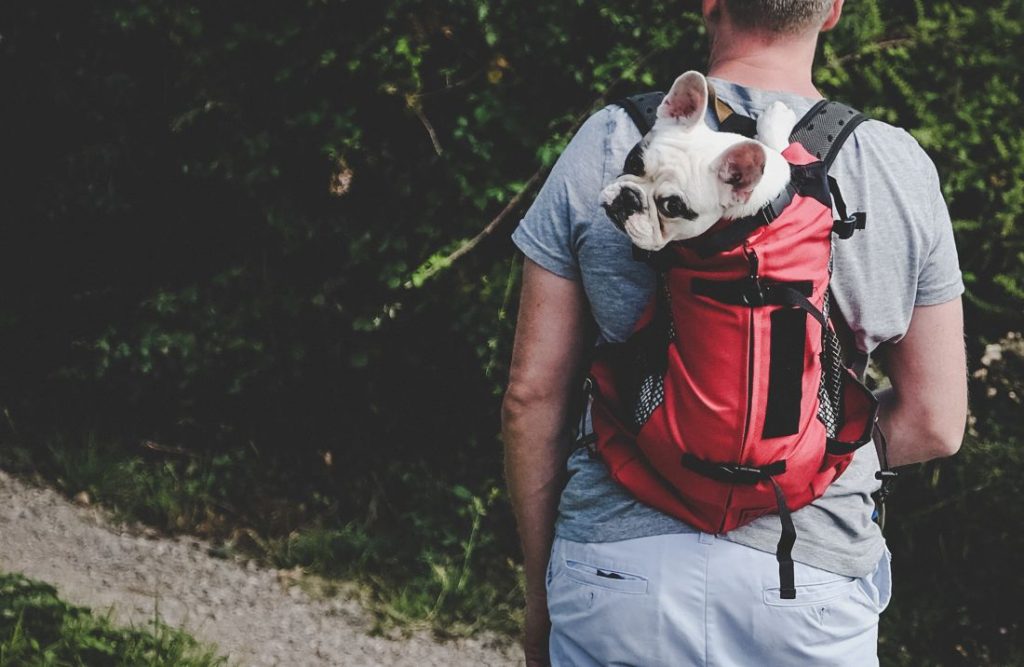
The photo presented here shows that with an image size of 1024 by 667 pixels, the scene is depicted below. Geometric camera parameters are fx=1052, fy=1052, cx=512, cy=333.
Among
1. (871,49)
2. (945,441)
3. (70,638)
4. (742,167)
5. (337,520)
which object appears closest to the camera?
(742,167)

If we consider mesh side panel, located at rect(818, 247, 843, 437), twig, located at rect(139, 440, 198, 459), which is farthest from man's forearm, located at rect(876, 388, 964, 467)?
twig, located at rect(139, 440, 198, 459)

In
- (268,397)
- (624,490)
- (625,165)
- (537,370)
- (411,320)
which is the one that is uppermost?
(625,165)

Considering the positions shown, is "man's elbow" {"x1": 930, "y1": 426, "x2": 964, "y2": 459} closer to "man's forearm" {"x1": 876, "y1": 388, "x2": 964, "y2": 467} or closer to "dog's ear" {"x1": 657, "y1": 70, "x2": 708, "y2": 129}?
"man's forearm" {"x1": 876, "y1": 388, "x2": 964, "y2": 467}

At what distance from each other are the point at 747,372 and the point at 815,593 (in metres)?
0.43

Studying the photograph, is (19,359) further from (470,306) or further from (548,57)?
(548,57)

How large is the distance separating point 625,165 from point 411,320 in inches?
109

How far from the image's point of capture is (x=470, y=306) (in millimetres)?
4270

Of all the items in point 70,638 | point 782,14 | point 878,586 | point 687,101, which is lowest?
point 70,638

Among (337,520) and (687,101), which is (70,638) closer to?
(337,520)

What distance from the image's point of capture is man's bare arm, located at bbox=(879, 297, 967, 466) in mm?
1986

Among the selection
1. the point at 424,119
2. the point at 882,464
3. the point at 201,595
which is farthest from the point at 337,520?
the point at 882,464

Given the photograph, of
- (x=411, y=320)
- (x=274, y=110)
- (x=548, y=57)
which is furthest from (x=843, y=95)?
(x=274, y=110)

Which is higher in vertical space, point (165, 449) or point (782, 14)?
point (782, 14)

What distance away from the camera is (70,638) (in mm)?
3564
